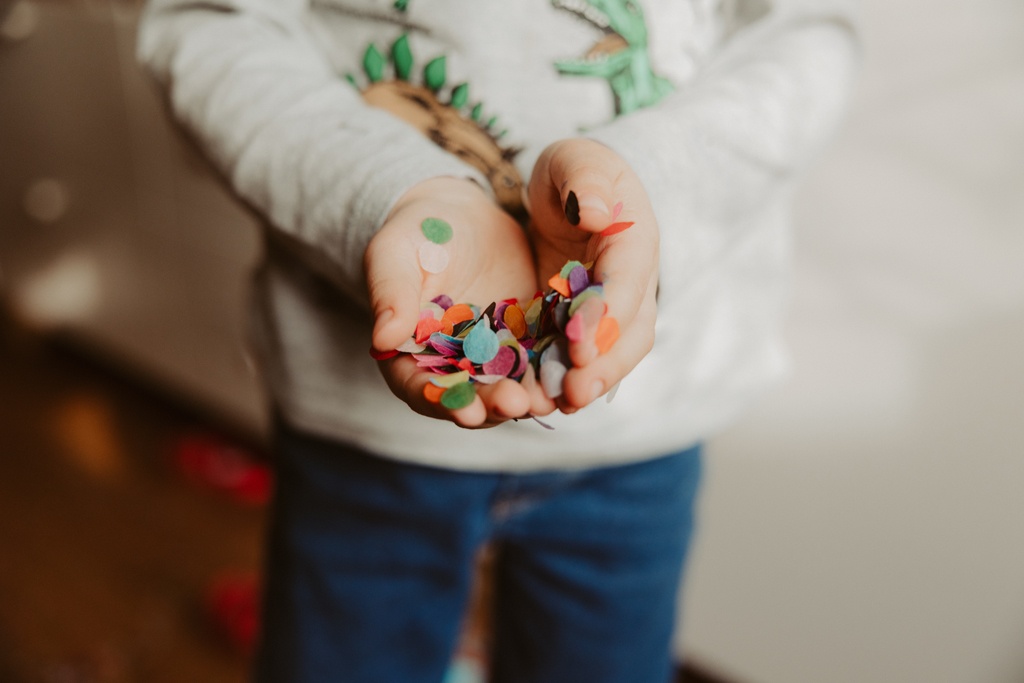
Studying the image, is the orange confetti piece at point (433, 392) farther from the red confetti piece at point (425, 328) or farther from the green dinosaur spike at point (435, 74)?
the green dinosaur spike at point (435, 74)

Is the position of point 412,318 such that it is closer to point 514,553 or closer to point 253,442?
point 514,553

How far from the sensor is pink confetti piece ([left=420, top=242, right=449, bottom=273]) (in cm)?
33

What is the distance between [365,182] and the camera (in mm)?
376

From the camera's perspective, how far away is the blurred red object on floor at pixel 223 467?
4.19 feet

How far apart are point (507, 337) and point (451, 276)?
50mm

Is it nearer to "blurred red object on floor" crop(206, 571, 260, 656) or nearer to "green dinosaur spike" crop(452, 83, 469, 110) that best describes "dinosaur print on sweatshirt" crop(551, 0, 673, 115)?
"green dinosaur spike" crop(452, 83, 469, 110)

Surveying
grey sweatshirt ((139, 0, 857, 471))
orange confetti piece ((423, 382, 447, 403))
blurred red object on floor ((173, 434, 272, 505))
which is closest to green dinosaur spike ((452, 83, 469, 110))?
grey sweatshirt ((139, 0, 857, 471))

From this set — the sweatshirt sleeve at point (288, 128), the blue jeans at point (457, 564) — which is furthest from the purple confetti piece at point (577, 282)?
the blue jeans at point (457, 564)

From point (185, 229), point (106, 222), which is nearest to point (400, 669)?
point (185, 229)

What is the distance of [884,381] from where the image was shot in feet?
2.41

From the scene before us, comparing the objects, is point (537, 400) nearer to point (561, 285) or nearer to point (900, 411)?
point (561, 285)

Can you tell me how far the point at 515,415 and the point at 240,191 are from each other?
0.25 m

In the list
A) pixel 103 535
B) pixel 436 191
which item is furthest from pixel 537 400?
pixel 103 535

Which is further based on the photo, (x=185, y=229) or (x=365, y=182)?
(x=185, y=229)
